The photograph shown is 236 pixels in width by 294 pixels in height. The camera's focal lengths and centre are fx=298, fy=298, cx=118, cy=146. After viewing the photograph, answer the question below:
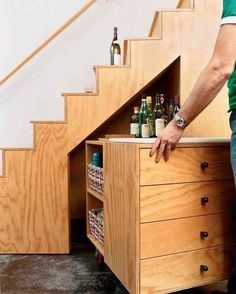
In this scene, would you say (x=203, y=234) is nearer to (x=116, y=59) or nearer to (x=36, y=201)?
(x=36, y=201)

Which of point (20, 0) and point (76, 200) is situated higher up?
point (20, 0)

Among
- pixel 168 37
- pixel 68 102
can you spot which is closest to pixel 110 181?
pixel 68 102

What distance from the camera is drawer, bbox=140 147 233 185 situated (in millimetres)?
1051

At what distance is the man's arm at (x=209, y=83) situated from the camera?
0.87 meters

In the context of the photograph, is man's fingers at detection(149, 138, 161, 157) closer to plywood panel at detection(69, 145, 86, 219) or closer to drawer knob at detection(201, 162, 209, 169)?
drawer knob at detection(201, 162, 209, 169)

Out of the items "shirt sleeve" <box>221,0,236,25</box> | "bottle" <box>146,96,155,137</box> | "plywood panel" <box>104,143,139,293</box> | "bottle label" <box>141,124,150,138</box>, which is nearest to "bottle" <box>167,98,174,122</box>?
"bottle" <box>146,96,155,137</box>

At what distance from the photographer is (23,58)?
2.51m

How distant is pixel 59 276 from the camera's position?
167cm

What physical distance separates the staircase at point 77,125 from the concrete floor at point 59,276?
0.12 metres

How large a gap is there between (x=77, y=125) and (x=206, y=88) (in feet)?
3.83

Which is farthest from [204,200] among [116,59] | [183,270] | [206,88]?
[116,59]

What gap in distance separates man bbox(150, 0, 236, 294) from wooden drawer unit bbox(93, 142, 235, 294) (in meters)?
0.07

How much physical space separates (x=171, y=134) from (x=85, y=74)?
5.42 feet

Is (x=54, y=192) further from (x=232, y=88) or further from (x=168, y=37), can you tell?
(x=232, y=88)
